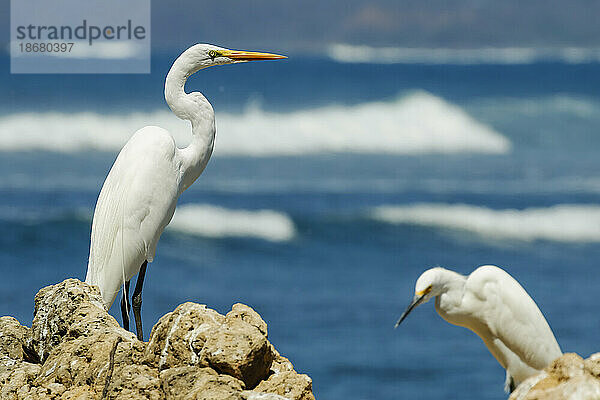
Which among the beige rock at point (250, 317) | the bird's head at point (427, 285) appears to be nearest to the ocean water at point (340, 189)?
the bird's head at point (427, 285)

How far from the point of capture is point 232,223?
43.9 ft

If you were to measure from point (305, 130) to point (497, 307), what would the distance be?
34.7ft

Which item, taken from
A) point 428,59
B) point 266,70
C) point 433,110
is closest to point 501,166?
point 433,110

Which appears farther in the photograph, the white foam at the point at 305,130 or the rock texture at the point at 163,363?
the white foam at the point at 305,130

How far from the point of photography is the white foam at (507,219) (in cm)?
1324

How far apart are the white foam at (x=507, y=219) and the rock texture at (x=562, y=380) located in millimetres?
11519

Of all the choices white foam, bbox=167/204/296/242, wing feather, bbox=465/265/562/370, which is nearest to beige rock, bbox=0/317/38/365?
wing feather, bbox=465/265/562/370

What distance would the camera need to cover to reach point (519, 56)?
633 inches

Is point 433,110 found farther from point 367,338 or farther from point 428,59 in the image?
point 367,338

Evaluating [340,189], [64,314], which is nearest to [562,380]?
[64,314]

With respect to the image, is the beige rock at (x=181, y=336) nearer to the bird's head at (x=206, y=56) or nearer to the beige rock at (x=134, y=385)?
the beige rock at (x=134, y=385)

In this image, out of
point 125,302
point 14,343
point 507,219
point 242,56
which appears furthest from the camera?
point 507,219

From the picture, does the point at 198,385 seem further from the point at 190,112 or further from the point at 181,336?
the point at 190,112

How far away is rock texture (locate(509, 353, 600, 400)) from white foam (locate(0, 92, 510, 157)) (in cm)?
1230
